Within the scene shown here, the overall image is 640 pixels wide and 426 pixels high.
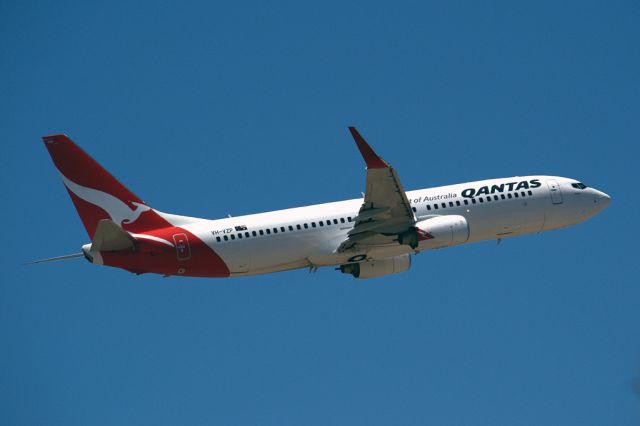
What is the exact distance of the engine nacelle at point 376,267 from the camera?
57781 millimetres

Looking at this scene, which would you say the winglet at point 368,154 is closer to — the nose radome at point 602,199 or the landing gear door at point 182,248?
the landing gear door at point 182,248

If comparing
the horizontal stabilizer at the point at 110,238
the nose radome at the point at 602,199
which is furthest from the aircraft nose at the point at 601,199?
the horizontal stabilizer at the point at 110,238

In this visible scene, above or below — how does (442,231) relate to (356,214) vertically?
below

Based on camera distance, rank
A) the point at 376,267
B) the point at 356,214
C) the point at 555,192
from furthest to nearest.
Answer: the point at 555,192 < the point at 376,267 < the point at 356,214

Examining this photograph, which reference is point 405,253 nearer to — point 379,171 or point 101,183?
point 379,171

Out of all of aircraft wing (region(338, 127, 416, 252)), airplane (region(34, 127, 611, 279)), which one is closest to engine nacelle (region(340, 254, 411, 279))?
airplane (region(34, 127, 611, 279))

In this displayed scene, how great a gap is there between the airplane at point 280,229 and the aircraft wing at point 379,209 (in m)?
0.05

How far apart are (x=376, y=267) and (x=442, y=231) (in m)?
4.26

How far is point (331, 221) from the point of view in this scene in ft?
182

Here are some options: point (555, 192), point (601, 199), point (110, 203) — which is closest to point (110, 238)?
point (110, 203)

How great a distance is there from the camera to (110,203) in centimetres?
5388

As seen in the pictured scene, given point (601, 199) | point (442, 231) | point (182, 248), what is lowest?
point (182, 248)

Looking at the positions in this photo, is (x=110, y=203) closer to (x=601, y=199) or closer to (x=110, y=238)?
(x=110, y=238)

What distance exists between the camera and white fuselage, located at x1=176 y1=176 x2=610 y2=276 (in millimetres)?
53906
